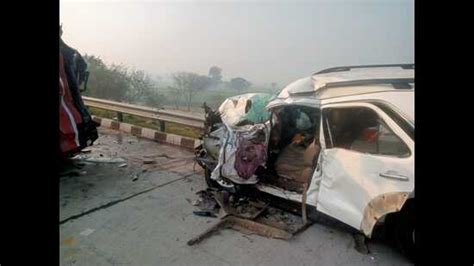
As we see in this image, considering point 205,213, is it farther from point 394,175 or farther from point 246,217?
point 394,175

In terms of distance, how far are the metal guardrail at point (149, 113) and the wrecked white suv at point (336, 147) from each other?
2.35 m

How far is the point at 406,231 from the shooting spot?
3197mm

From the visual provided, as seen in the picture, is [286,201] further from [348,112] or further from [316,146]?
[348,112]

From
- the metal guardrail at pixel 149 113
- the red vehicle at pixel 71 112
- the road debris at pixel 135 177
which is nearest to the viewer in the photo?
the red vehicle at pixel 71 112

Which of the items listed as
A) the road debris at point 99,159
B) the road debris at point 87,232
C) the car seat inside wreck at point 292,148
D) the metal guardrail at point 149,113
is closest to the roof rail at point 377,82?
the car seat inside wreck at point 292,148

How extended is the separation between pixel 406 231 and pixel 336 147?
102 cm

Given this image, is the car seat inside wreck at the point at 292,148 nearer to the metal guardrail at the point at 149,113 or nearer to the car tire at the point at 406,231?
the car tire at the point at 406,231

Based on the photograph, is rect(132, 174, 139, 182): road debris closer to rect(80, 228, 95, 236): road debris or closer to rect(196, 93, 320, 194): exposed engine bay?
rect(196, 93, 320, 194): exposed engine bay

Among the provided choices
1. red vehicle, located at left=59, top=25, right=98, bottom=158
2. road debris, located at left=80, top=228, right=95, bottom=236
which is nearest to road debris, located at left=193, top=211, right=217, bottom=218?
road debris, located at left=80, top=228, right=95, bottom=236

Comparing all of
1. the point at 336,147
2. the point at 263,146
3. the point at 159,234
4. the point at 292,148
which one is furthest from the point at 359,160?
the point at 159,234

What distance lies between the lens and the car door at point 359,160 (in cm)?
317

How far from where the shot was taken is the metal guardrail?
7.75 meters
